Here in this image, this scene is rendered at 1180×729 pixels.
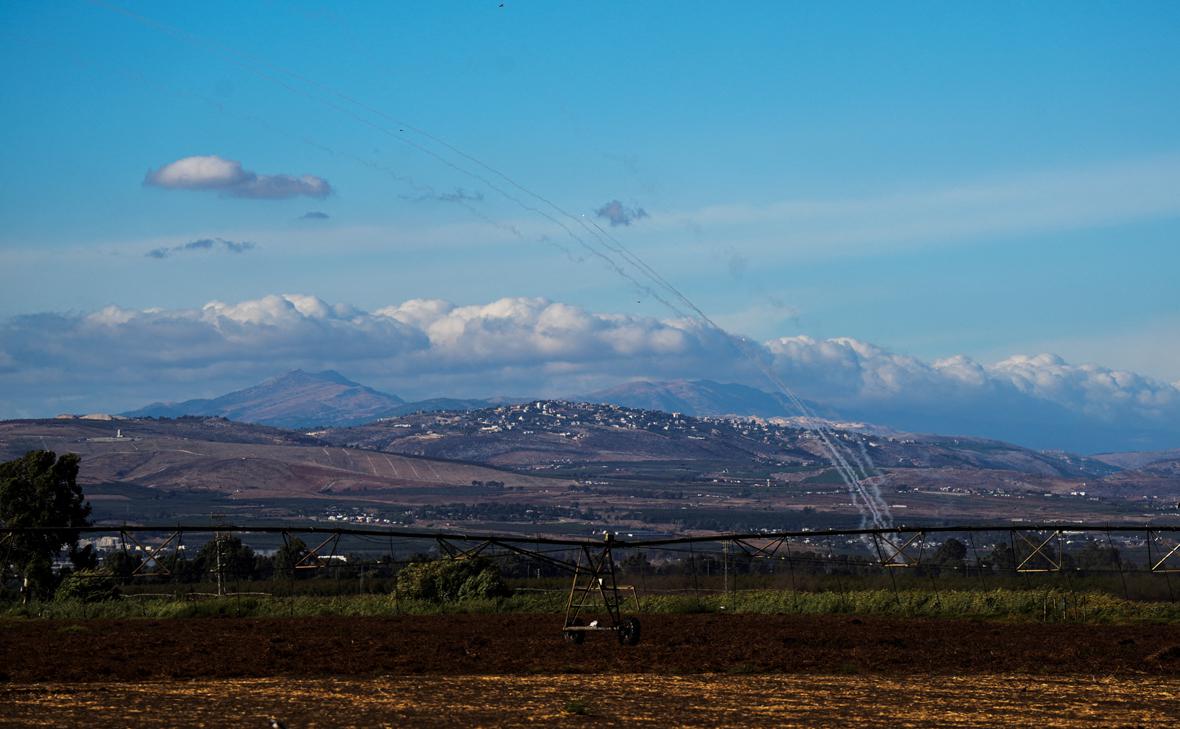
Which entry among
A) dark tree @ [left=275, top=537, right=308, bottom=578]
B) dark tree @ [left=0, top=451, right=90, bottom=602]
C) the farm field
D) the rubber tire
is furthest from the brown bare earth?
dark tree @ [left=0, top=451, right=90, bottom=602]

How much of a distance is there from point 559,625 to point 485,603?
1136 cm

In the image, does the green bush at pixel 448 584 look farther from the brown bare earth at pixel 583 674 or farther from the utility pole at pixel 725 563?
the brown bare earth at pixel 583 674

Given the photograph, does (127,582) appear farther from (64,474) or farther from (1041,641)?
(1041,641)

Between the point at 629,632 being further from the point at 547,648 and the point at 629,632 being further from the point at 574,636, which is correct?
the point at 547,648

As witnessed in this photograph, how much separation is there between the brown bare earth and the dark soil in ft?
0.35

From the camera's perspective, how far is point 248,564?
99062 millimetres

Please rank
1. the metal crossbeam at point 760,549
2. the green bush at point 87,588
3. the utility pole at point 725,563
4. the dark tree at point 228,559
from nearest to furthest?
1. the metal crossbeam at point 760,549
2. the utility pole at point 725,563
3. the green bush at point 87,588
4. the dark tree at point 228,559

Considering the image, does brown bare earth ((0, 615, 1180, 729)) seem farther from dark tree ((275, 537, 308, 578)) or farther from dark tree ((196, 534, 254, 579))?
dark tree ((196, 534, 254, 579))

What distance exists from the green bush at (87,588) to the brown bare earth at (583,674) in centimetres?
1065

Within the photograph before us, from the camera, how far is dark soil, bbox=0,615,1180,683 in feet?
126

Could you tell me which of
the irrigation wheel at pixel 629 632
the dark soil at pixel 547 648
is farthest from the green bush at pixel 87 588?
the irrigation wheel at pixel 629 632

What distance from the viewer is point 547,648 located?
44156 millimetres

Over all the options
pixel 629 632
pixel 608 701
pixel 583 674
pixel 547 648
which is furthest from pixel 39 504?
pixel 608 701

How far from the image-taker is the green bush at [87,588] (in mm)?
64125
